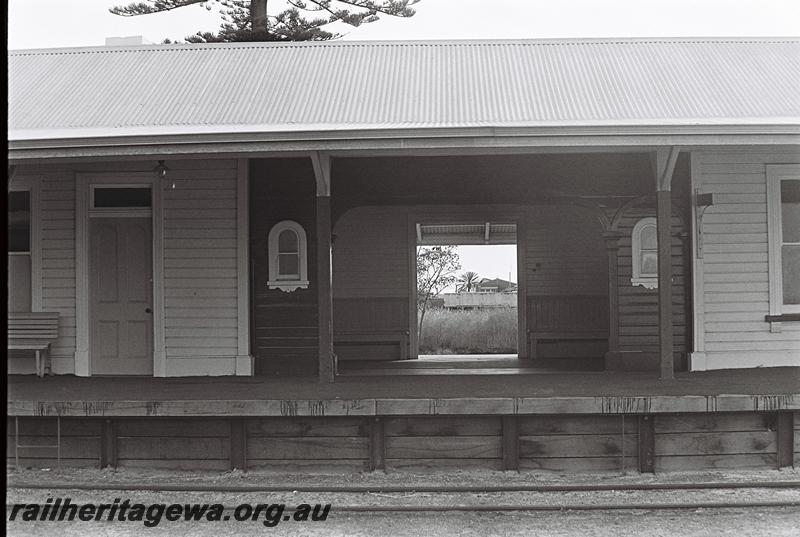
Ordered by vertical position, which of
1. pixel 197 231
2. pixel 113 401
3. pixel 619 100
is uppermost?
pixel 619 100

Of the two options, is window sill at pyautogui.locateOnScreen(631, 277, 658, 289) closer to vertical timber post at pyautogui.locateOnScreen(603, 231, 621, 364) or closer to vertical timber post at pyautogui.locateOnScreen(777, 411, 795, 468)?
vertical timber post at pyautogui.locateOnScreen(603, 231, 621, 364)

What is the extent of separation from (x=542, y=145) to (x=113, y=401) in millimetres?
3816

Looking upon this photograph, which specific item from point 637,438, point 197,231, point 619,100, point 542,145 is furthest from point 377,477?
point 619,100

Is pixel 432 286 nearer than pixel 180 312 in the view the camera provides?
No

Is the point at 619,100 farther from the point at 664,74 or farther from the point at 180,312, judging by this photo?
the point at 180,312

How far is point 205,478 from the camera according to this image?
22.3 ft

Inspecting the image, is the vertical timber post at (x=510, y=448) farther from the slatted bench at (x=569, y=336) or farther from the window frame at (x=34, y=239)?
the slatted bench at (x=569, y=336)

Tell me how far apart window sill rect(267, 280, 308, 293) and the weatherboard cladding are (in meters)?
1.63

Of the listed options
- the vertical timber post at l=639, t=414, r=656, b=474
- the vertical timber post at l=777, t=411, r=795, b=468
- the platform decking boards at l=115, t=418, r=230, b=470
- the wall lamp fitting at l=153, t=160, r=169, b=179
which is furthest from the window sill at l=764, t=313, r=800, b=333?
the wall lamp fitting at l=153, t=160, r=169, b=179

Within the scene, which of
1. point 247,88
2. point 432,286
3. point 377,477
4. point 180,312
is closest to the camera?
point 377,477

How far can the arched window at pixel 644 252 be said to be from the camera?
9523 mm

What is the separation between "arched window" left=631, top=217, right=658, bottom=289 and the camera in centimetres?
952

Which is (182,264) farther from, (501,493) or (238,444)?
(501,493)

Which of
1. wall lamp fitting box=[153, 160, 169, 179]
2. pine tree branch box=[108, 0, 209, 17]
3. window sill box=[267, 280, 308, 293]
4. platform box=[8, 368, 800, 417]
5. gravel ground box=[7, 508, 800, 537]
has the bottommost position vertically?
gravel ground box=[7, 508, 800, 537]
